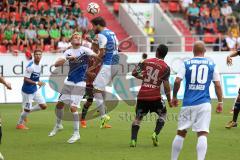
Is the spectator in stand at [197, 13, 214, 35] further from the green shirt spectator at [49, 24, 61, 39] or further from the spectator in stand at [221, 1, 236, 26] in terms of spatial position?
the green shirt spectator at [49, 24, 61, 39]

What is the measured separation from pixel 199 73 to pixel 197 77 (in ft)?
0.27

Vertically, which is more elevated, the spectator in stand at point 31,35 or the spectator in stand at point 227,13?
the spectator in stand at point 227,13

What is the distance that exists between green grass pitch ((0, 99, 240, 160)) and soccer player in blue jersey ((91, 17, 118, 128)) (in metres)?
0.79

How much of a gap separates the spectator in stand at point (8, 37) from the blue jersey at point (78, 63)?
48.4 feet

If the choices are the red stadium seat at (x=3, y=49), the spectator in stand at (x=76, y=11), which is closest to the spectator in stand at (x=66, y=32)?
the spectator in stand at (x=76, y=11)

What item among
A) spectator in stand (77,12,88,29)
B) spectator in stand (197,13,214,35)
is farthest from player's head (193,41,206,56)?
spectator in stand (197,13,214,35)

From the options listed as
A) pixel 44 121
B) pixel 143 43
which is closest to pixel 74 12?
pixel 143 43

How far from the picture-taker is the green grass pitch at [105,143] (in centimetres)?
1415

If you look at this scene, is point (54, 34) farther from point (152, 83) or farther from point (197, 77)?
point (197, 77)

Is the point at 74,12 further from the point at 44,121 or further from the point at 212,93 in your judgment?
the point at 44,121

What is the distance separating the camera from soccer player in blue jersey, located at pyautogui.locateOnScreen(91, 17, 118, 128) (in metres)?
17.6

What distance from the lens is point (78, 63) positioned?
16562mm

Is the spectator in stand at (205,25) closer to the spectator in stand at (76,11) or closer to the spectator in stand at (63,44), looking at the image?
the spectator in stand at (76,11)

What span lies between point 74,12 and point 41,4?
5.57 ft
